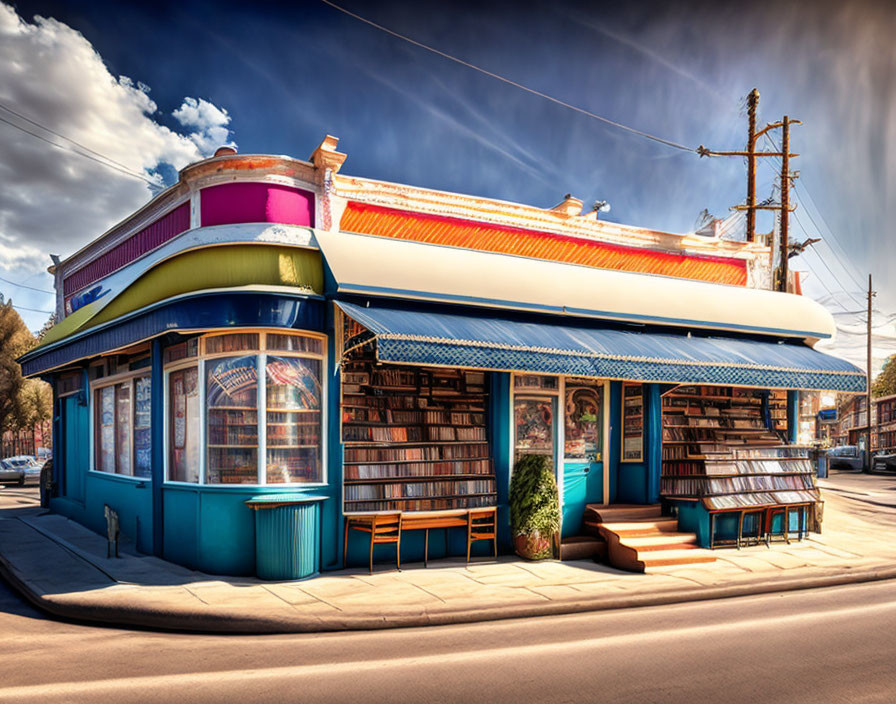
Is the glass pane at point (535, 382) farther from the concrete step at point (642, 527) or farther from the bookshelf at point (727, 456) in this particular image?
the bookshelf at point (727, 456)

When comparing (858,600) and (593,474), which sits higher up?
(593,474)

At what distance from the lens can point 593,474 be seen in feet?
42.7

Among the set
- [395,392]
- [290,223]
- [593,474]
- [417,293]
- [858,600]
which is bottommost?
[858,600]

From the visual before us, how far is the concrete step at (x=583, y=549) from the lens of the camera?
38.0 feet

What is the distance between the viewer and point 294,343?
10250 mm

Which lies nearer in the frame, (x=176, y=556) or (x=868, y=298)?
(x=176, y=556)

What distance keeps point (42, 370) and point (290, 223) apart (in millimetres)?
8262

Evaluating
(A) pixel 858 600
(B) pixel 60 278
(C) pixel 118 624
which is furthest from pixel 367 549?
(B) pixel 60 278

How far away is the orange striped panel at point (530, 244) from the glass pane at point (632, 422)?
2.51 m

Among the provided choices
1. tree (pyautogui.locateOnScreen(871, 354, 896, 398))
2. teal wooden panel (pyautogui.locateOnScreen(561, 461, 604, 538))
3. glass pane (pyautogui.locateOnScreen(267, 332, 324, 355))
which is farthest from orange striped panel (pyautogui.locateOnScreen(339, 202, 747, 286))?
tree (pyautogui.locateOnScreen(871, 354, 896, 398))

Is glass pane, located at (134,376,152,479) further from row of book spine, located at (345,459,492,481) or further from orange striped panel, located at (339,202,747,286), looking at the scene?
orange striped panel, located at (339,202,747,286)

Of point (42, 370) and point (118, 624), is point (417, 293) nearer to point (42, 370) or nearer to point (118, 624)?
point (118, 624)

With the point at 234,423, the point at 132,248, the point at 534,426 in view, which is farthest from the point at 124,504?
the point at 534,426

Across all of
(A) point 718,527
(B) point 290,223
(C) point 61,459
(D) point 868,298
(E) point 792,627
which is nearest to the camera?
(E) point 792,627
